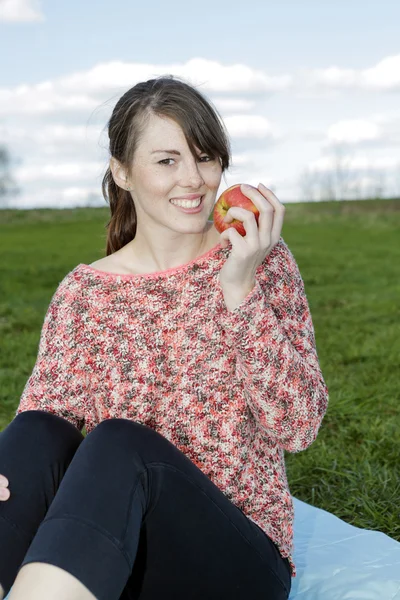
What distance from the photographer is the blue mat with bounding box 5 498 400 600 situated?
111 inches

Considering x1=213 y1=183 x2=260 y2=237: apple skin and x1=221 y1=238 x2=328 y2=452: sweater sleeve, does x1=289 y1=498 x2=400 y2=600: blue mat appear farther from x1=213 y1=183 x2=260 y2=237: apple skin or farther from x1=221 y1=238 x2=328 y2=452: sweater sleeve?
x1=213 y1=183 x2=260 y2=237: apple skin

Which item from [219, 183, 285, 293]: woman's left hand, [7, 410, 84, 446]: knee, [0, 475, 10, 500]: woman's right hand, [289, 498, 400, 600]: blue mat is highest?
[219, 183, 285, 293]: woman's left hand

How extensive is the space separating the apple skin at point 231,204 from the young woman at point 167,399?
0.11ft

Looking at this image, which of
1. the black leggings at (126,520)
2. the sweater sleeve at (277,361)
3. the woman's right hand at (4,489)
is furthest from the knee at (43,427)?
the sweater sleeve at (277,361)

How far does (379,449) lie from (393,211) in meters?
14.9

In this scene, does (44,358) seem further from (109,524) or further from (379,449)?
(379,449)

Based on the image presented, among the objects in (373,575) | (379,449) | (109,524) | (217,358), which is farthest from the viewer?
(379,449)

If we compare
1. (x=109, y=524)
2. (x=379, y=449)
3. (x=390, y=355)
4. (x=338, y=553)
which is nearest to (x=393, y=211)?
(x=390, y=355)

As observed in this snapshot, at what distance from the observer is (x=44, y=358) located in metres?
2.64

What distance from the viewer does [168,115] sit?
8.37ft

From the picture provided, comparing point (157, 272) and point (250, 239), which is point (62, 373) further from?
point (250, 239)

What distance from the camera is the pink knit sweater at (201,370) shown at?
230 cm

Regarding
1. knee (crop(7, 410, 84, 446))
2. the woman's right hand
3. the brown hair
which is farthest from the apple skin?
the woman's right hand

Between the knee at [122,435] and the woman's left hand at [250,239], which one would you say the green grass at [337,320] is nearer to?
the woman's left hand at [250,239]
